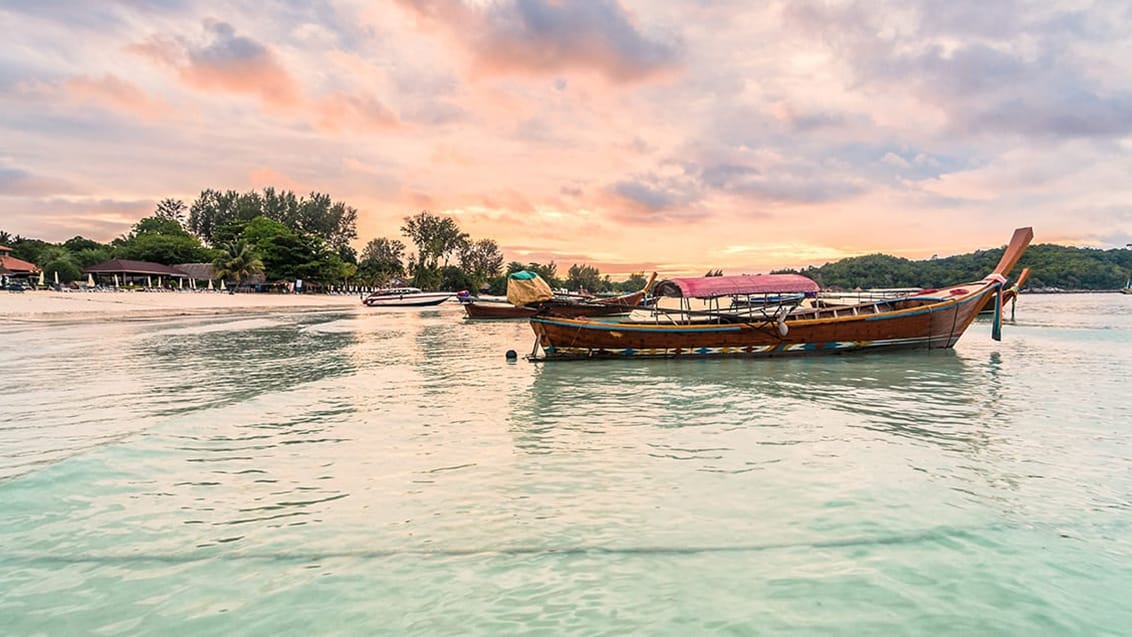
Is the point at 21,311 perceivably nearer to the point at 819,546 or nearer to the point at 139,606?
the point at 139,606

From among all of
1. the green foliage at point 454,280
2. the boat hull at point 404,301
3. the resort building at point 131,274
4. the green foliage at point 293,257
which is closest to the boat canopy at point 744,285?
the boat hull at point 404,301

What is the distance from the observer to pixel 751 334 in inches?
722

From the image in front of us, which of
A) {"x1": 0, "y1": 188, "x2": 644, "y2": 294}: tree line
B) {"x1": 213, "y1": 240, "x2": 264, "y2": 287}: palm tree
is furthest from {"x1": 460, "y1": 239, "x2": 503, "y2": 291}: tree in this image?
{"x1": 213, "y1": 240, "x2": 264, "y2": 287}: palm tree

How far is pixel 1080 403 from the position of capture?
38.0ft

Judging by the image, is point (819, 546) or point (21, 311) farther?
point (21, 311)

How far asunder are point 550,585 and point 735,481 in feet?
10.3

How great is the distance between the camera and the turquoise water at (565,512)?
159 inches

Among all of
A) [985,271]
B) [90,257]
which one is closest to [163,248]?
[90,257]

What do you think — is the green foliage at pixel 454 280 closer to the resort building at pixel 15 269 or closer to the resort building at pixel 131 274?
the resort building at pixel 131 274

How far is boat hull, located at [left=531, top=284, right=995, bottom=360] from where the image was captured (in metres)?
18.1

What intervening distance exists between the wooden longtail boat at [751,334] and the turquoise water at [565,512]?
5.40 meters

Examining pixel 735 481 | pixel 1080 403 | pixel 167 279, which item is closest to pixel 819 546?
pixel 735 481

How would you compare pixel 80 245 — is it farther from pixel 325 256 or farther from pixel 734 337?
pixel 734 337

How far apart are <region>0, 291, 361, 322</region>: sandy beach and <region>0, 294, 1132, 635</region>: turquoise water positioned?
32088mm
